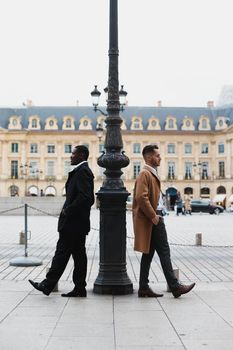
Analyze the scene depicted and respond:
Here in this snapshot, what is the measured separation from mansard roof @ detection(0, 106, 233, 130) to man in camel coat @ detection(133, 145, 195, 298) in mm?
72325

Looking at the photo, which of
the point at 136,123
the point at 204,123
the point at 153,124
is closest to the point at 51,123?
the point at 136,123

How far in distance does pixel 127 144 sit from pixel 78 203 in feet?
239

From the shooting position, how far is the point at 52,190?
7856cm

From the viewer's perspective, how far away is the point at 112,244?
729 cm

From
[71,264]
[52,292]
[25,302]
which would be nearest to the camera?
[25,302]

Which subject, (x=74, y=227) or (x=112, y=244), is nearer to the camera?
(x=74, y=227)

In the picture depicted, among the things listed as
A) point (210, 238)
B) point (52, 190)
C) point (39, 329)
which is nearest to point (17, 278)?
point (39, 329)

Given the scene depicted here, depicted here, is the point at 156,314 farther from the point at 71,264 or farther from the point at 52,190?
the point at 52,190

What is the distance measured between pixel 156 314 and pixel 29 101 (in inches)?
3118

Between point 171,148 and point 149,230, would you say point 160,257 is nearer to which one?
point 149,230

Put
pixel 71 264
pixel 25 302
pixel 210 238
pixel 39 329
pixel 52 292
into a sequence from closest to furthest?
pixel 39 329
pixel 25 302
pixel 52 292
pixel 71 264
pixel 210 238

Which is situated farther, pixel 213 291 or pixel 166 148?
pixel 166 148

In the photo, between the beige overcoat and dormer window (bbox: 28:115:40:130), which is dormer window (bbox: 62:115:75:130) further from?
the beige overcoat

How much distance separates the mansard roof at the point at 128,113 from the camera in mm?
79312
